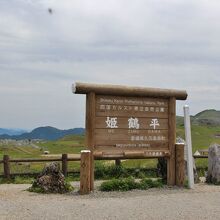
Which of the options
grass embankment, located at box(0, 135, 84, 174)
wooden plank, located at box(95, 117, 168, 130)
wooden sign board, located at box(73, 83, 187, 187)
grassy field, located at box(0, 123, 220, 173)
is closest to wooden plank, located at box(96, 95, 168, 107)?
wooden sign board, located at box(73, 83, 187, 187)

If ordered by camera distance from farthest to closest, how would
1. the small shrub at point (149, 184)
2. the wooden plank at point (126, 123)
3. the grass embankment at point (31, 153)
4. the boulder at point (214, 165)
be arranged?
1. the grass embankment at point (31, 153)
2. the boulder at point (214, 165)
3. the small shrub at point (149, 184)
4. the wooden plank at point (126, 123)

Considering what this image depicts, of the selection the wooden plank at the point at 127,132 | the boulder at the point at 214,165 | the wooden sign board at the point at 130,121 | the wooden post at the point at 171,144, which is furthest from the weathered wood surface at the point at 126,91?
the boulder at the point at 214,165

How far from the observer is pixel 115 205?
10516 mm

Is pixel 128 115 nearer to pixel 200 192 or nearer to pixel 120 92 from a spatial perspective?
pixel 120 92

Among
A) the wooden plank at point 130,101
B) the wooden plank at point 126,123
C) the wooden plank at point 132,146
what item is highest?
the wooden plank at point 130,101

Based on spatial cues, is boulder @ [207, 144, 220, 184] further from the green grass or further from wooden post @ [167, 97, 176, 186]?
the green grass

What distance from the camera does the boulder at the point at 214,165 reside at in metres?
14.9

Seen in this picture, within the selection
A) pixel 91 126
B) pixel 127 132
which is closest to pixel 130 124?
pixel 127 132

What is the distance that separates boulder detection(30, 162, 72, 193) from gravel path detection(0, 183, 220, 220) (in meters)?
0.39

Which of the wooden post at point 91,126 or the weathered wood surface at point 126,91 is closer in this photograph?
the weathered wood surface at point 126,91

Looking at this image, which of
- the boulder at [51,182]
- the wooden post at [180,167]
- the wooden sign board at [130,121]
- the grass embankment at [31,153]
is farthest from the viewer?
the grass embankment at [31,153]

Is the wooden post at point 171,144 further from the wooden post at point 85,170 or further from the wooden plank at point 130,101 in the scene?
the wooden post at point 85,170

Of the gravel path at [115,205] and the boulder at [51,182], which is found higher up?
the boulder at [51,182]

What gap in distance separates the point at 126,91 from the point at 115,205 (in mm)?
3858
